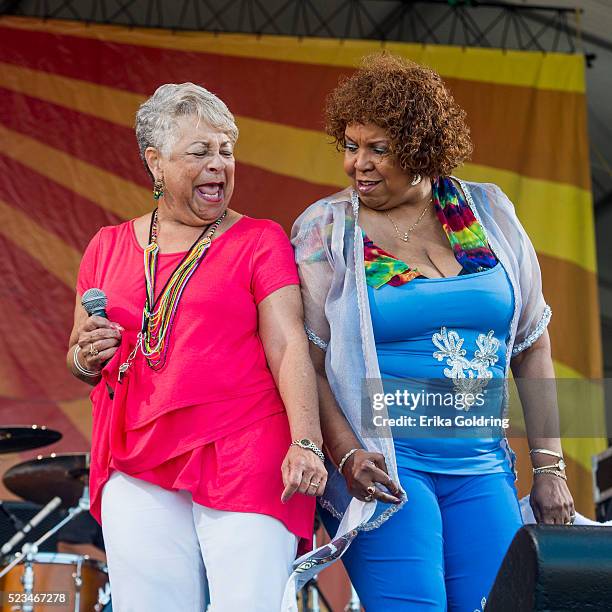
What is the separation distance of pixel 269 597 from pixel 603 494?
349cm

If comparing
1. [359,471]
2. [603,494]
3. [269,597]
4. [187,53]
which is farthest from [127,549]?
[187,53]

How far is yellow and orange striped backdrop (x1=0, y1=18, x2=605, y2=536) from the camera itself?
5.41m

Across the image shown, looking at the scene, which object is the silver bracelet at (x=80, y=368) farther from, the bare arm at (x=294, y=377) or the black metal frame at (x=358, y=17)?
the black metal frame at (x=358, y=17)

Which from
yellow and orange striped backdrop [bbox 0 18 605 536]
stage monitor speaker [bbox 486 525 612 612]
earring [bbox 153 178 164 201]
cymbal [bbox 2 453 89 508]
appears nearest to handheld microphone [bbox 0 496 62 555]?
cymbal [bbox 2 453 89 508]

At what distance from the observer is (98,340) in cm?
221

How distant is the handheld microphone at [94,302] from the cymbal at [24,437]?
2435 mm

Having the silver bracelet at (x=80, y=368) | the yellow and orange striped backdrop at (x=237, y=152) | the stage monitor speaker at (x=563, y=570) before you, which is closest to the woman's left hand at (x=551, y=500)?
the silver bracelet at (x=80, y=368)

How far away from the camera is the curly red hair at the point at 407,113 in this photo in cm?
247

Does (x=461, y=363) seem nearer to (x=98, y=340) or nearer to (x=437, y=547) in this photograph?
(x=437, y=547)

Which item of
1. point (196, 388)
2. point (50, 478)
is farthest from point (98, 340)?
point (50, 478)

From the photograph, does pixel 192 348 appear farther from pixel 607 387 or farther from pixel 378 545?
pixel 607 387

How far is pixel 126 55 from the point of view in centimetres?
571

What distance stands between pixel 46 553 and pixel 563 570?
380 centimetres

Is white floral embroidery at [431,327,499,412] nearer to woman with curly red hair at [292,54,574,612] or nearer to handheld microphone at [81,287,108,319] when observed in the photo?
woman with curly red hair at [292,54,574,612]
